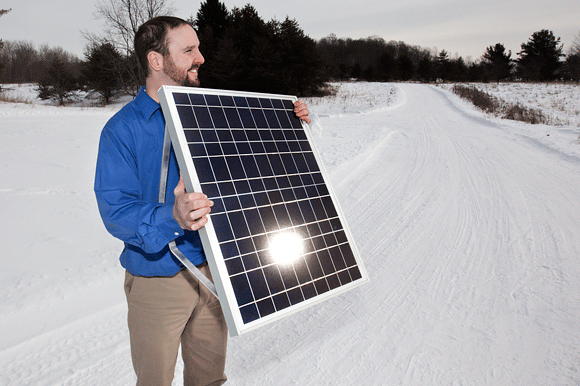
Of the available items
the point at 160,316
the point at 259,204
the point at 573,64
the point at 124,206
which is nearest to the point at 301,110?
the point at 259,204

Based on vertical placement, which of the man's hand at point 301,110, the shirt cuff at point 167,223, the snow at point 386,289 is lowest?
the snow at point 386,289

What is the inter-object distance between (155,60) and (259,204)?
36.6 inches

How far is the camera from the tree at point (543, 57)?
50.6m

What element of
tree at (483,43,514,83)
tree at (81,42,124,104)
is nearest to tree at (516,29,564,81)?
tree at (483,43,514,83)

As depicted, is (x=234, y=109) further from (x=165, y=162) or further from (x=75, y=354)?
(x=75, y=354)

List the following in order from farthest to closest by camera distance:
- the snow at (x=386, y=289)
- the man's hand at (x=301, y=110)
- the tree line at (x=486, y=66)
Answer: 1. the tree line at (x=486, y=66)
2. the snow at (x=386, y=289)
3. the man's hand at (x=301, y=110)

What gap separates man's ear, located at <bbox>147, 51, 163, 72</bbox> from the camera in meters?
1.89

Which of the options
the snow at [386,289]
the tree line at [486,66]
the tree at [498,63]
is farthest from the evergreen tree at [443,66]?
the snow at [386,289]

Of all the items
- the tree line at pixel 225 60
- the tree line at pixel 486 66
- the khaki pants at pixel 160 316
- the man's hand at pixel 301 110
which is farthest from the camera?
the tree line at pixel 486 66

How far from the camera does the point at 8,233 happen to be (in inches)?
200

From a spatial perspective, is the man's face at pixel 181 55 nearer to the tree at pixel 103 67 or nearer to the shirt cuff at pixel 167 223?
the shirt cuff at pixel 167 223

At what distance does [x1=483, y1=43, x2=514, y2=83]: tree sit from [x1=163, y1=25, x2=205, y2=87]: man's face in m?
66.7

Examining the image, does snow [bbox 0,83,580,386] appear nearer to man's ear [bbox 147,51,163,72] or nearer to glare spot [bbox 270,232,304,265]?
glare spot [bbox 270,232,304,265]

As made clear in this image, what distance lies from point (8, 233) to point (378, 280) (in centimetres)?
506
